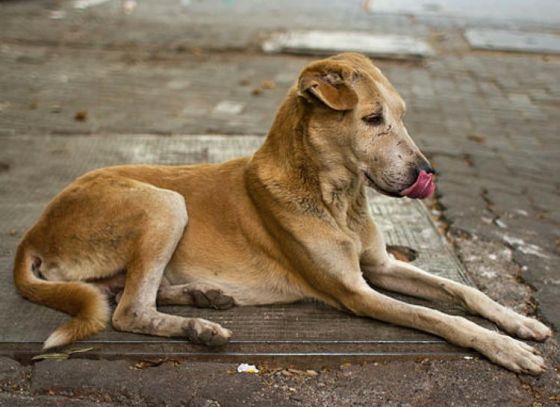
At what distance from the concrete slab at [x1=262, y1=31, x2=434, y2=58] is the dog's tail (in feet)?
20.7

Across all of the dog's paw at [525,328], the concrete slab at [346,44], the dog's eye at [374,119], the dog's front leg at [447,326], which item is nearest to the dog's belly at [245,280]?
the dog's front leg at [447,326]

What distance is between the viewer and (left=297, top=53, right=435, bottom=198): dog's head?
3.72 metres

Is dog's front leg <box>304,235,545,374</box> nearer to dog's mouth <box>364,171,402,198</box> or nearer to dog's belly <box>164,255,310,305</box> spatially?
dog's belly <box>164,255,310,305</box>

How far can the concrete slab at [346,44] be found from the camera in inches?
383

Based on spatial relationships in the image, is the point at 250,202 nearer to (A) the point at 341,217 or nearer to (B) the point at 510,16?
(A) the point at 341,217

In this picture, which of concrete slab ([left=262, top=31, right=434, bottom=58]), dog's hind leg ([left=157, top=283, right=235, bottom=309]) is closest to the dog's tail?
dog's hind leg ([left=157, top=283, right=235, bottom=309])

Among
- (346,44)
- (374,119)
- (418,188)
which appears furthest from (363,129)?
(346,44)

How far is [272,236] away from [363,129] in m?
0.76

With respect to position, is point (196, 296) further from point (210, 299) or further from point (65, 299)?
point (65, 299)

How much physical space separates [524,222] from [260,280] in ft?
7.44

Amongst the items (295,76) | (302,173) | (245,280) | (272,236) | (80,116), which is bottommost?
(295,76)

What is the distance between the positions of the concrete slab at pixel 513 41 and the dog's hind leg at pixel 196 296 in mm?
7708

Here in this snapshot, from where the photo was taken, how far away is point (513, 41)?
10953 millimetres

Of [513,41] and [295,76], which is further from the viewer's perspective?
[513,41]
